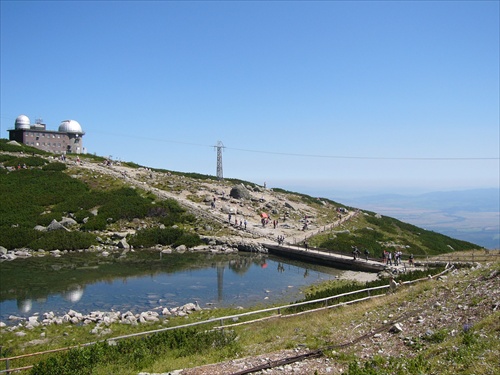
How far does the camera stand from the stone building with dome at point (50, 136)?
10594cm

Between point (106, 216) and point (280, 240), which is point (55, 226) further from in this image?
point (280, 240)

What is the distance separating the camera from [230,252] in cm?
5269

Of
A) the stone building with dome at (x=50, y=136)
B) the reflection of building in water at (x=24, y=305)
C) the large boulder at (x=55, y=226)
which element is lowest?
the reflection of building in water at (x=24, y=305)

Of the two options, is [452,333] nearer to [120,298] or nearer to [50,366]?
[50,366]

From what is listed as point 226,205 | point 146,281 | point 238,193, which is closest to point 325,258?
point 146,281

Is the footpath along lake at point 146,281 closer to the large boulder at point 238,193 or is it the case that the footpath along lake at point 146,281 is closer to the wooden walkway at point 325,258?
the wooden walkway at point 325,258

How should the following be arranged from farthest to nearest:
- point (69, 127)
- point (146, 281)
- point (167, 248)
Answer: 1. point (69, 127)
2. point (167, 248)
3. point (146, 281)

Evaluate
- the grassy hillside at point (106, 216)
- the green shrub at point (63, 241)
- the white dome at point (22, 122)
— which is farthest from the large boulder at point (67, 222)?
the white dome at point (22, 122)

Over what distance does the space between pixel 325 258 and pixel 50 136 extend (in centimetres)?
8803

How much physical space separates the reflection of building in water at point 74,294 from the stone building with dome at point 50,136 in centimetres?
8245

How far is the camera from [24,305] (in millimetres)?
29578


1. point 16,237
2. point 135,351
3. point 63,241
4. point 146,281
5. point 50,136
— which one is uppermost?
point 50,136

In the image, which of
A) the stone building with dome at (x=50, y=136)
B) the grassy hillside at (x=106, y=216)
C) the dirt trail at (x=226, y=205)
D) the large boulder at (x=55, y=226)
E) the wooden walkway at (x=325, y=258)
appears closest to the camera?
the wooden walkway at (x=325, y=258)

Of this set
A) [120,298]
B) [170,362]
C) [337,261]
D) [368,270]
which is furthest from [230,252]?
[170,362]
